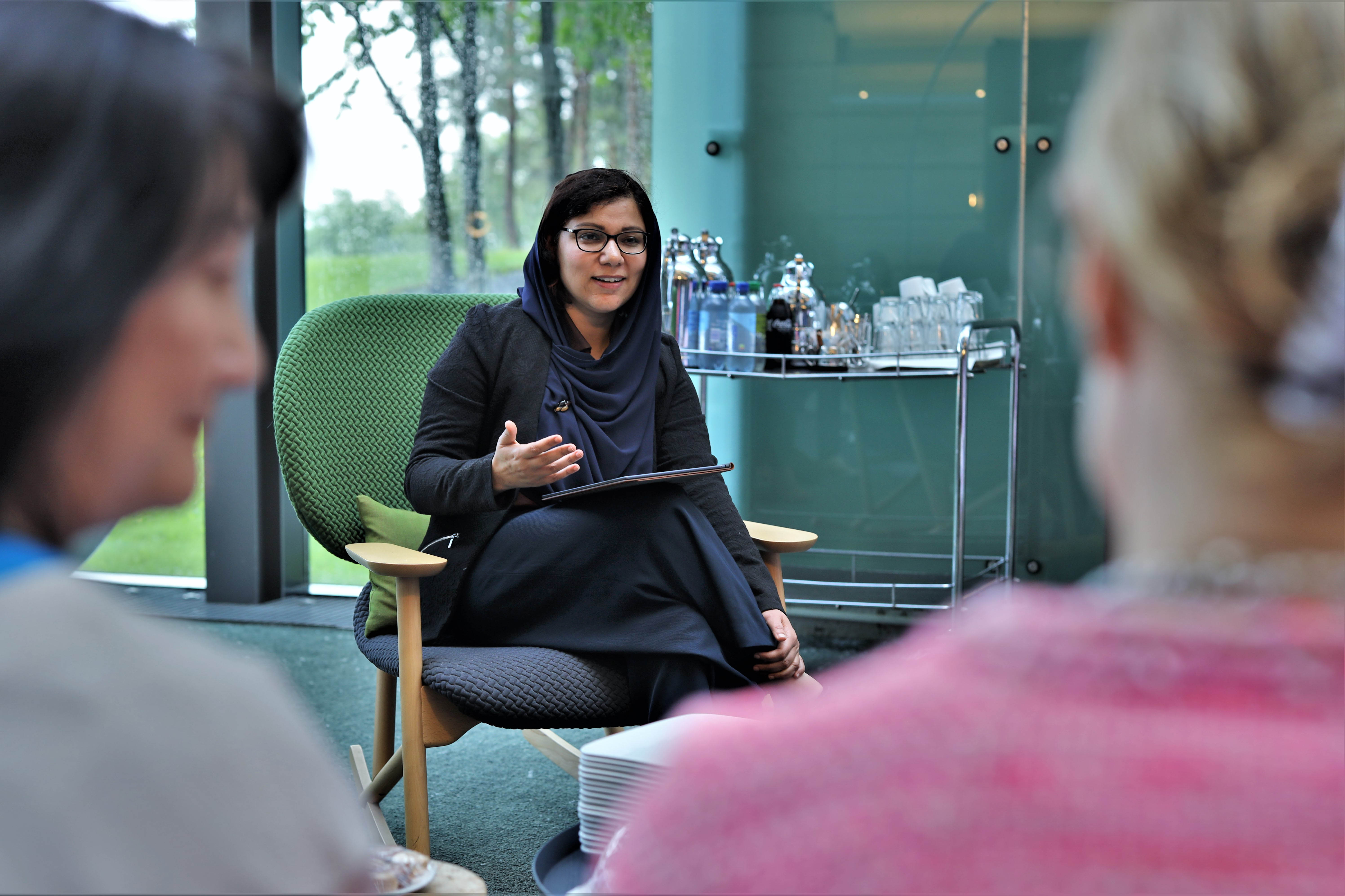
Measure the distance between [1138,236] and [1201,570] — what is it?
0.15 meters

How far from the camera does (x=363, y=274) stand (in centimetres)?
439

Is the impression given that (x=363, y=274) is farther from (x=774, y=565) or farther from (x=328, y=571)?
(x=774, y=565)

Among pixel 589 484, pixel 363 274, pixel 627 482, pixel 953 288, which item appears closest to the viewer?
pixel 627 482

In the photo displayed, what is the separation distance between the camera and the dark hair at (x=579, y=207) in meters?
2.41

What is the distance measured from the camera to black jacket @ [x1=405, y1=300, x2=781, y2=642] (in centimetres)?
210

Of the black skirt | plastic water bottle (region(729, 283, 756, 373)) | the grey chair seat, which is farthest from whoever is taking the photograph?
plastic water bottle (region(729, 283, 756, 373))

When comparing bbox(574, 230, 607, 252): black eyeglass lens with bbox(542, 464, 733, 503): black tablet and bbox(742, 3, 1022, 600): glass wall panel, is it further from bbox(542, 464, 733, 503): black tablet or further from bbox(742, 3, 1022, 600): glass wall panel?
bbox(742, 3, 1022, 600): glass wall panel

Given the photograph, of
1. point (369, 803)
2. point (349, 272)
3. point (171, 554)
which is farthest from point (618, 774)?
point (171, 554)

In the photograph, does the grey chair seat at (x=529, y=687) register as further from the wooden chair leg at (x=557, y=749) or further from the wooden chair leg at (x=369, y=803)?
the wooden chair leg at (x=557, y=749)

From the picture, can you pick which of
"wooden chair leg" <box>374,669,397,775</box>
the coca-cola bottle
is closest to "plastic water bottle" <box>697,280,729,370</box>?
the coca-cola bottle

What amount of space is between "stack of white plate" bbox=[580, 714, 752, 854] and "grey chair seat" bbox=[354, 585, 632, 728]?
0.56 meters

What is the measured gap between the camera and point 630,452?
2355 mm

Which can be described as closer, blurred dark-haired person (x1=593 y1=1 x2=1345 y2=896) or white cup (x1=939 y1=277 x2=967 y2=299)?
blurred dark-haired person (x1=593 y1=1 x2=1345 y2=896)

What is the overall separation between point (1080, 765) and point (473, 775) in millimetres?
2438
